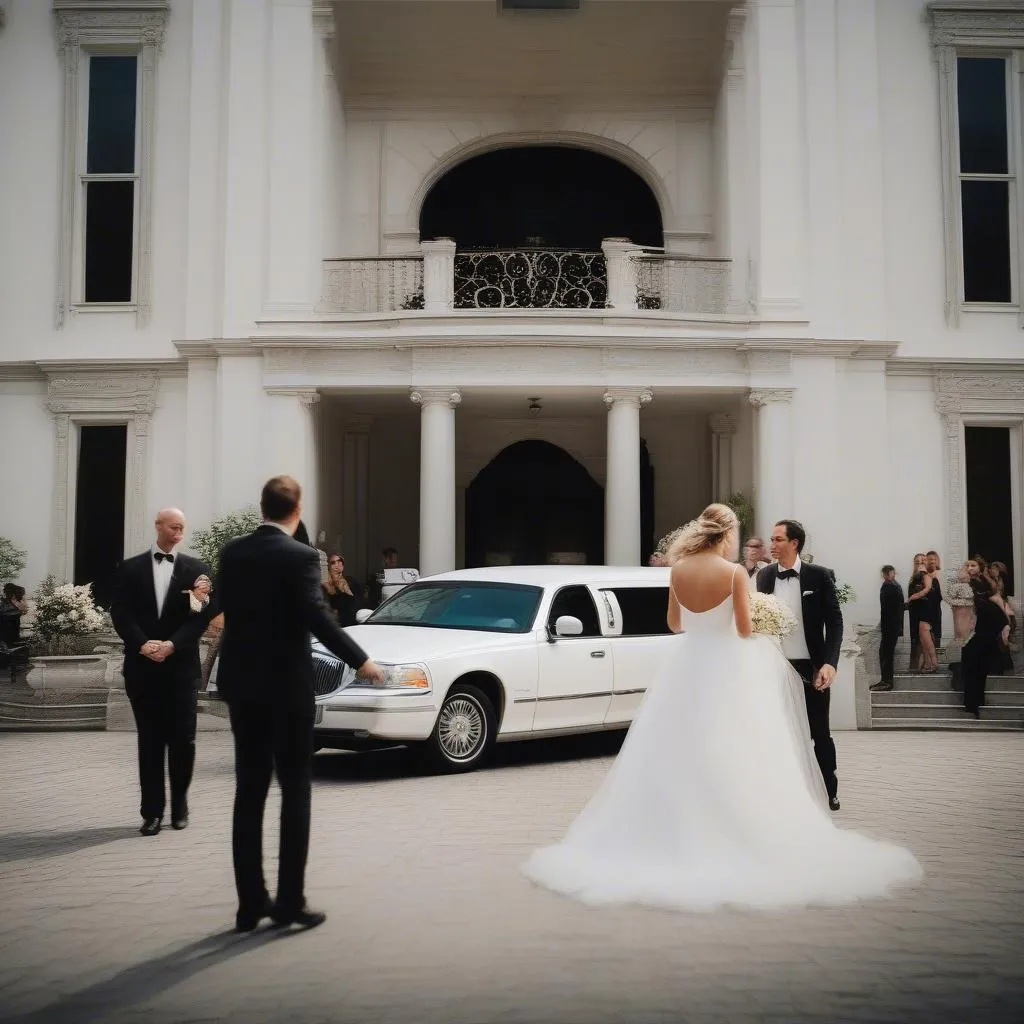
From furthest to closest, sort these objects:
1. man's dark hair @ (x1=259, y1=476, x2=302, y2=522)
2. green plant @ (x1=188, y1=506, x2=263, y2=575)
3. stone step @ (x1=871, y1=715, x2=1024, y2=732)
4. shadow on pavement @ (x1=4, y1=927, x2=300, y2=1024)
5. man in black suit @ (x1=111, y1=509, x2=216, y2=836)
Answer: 1. green plant @ (x1=188, y1=506, x2=263, y2=575)
2. stone step @ (x1=871, y1=715, x2=1024, y2=732)
3. man in black suit @ (x1=111, y1=509, x2=216, y2=836)
4. man's dark hair @ (x1=259, y1=476, x2=302, y2=522)
5. shadow on pavement @ (x1=4, y1=927, x2=300, y2=1024)

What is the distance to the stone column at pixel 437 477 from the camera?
1939cm

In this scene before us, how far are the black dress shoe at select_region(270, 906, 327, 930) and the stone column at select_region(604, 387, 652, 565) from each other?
1419 centimetres

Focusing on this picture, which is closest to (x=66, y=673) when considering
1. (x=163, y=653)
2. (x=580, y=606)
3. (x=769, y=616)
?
(x=580, y=606)

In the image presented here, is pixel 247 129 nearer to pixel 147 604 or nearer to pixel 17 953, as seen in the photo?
pixel 147 604

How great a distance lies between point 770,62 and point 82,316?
40.8 feet

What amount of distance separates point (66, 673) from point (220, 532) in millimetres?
4061

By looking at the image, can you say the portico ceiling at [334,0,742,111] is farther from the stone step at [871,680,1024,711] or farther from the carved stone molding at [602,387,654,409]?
the stone step at [871,680,1024,711]

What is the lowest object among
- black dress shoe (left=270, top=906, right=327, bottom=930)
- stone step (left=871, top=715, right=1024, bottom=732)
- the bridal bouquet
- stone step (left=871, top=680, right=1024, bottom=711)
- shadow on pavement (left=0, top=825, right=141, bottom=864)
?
stone step (left=871, top=715, right=1024, bottom=732)

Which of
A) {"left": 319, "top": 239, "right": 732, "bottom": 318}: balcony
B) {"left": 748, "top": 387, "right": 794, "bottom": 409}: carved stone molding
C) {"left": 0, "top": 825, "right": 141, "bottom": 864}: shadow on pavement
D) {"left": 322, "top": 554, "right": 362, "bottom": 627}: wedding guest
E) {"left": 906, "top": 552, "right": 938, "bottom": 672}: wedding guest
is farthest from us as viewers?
{"left": 748, "top": 387, "right": 794, "bottom": 409}: carved stone molding

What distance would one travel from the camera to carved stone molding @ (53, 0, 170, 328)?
2173 centimetres

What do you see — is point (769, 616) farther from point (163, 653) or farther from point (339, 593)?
point (339, 593)

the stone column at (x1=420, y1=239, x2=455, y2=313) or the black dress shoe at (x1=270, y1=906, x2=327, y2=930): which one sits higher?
the stone column at (x1=420, y1=239, x2=455, y2=313)

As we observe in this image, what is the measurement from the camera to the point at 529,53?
22.3 meters

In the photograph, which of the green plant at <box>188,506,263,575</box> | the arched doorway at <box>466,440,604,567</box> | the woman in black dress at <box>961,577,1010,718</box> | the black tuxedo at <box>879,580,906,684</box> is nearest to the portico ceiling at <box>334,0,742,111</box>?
the arched doorway at <box>466,440,604,567</box>
